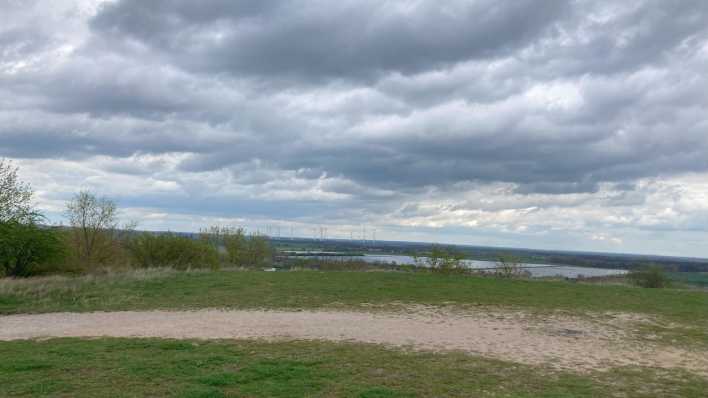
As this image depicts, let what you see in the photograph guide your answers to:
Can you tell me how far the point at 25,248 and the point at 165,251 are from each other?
11.7m

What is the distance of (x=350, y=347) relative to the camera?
9.68 m

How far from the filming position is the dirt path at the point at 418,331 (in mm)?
9477

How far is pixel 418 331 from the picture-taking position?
459 inches

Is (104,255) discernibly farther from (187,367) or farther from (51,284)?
(187,367)

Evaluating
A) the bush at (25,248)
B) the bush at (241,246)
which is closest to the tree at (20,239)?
the bush at (25,248)

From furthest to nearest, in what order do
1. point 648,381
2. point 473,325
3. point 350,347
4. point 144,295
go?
point 144,295 < point 473,325 < point 350,347 < point 648,381

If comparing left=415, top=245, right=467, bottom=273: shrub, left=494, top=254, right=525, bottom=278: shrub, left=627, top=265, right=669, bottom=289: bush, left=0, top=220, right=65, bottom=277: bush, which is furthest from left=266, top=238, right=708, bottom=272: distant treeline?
left=0, top=220, right=65, bottom=277: bush

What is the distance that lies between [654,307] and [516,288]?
5201 millimetres

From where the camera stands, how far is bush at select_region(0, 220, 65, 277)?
23.6m

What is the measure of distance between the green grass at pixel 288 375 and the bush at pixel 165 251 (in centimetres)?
2692

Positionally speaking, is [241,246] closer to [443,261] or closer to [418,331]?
[443,261]

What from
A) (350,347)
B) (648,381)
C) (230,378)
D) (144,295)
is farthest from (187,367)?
(144,295)

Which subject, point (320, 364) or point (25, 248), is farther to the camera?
point (25, 248)

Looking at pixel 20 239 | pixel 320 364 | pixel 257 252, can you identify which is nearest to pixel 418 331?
pixel 320 364
